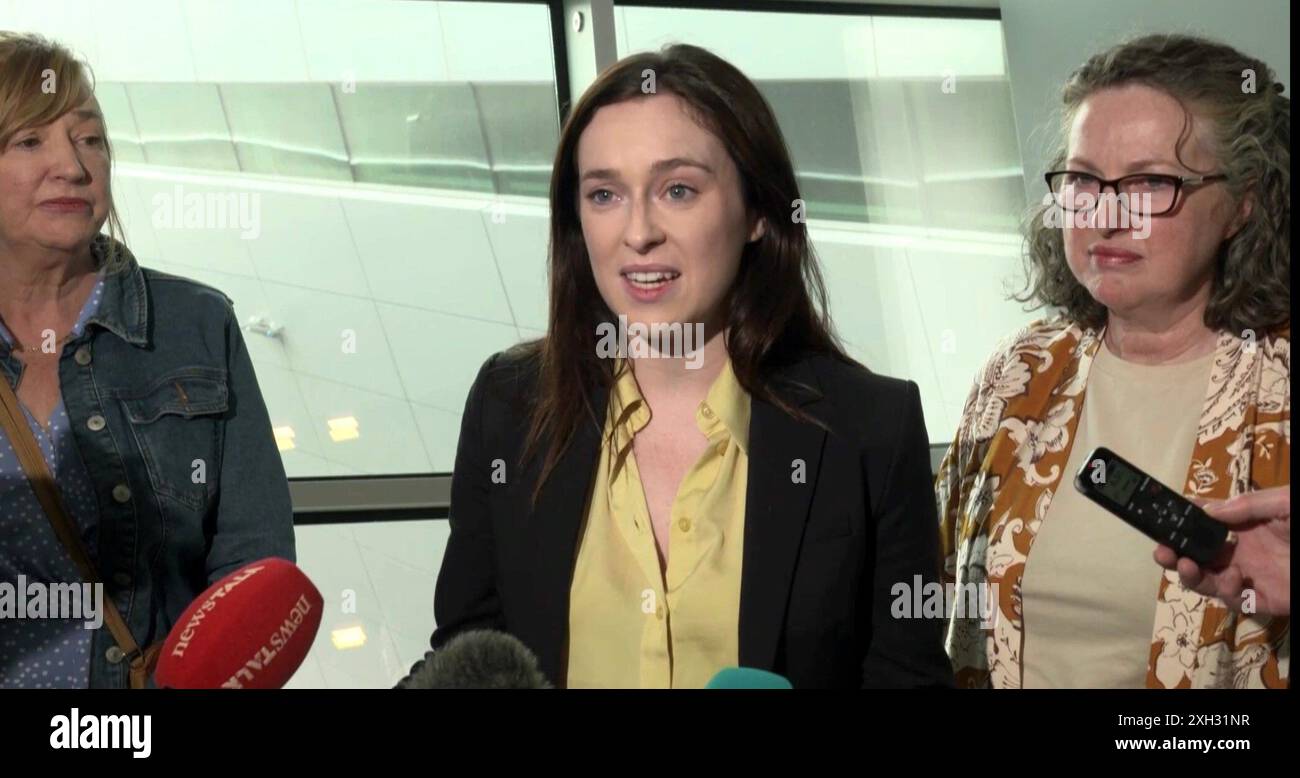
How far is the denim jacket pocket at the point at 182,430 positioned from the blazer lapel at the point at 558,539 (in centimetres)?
56

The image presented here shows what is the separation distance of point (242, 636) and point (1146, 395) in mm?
1485

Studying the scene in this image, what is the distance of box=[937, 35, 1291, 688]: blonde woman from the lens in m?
2.16

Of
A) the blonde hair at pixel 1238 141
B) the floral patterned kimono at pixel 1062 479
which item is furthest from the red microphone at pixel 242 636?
the blonde hair at pixel 1238 141

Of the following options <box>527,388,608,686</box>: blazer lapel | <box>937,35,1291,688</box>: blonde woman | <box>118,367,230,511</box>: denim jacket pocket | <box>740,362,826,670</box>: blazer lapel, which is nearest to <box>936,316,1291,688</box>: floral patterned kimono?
<box>937,35,1291,688</box>: blonde woman

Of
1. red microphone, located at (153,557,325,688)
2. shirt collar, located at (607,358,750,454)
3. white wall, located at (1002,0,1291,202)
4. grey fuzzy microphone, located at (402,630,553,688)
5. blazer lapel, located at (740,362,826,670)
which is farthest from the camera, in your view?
white wall, located at (1002,0,1291,202)

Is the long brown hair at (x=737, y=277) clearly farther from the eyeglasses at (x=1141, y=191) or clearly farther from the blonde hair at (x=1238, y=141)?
the blonde hair at (x=1238, y=141)

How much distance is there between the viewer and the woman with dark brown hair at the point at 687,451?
6.17ft

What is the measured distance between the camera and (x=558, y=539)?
193 cm

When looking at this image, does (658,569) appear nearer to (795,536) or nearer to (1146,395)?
(795,536)

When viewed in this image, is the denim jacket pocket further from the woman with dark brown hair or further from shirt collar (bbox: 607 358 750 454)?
shirt collar (bbox: 607 358 750 454)

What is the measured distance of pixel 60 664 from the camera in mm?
2062

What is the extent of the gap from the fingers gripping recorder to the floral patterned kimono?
0.38 metres
